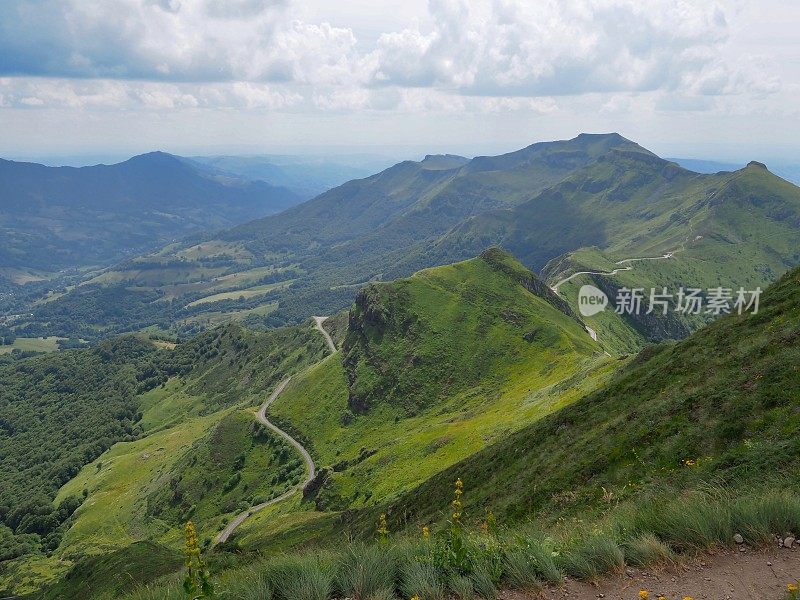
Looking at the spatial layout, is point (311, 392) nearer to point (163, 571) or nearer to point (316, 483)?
point (316, 483)

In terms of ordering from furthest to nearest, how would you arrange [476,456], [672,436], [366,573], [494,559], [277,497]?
[277,497] → [476,456] → [672,436] → [494,559] → [366,573]

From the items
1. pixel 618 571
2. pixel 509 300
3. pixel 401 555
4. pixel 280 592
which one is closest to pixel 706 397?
pixel 618 571

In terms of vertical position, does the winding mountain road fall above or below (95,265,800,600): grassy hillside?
below

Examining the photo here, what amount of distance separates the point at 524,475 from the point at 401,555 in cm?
3851

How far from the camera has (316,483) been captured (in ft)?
378

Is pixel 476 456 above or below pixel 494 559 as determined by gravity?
below

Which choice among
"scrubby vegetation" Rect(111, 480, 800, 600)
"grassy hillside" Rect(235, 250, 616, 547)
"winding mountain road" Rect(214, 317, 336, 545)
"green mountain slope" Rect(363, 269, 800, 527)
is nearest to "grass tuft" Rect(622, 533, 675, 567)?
"scrubby vegetation" Rect(111, 480, 800, 600)

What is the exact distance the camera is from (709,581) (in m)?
11.0

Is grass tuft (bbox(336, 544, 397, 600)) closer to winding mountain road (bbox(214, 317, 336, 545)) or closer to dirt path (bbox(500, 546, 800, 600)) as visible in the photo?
dirt path (bbox(500, 546, 800, 600))

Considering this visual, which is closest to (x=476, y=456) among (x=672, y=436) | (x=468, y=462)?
(x=468, y=462)

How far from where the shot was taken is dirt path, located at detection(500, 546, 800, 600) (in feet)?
35.1

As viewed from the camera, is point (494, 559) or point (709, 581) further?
point (494, 559)

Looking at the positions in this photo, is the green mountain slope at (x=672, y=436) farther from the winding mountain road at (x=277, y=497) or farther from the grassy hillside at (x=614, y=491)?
the winding mountain road at (x=277, y=497)

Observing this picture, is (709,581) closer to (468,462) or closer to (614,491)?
(614,491)
